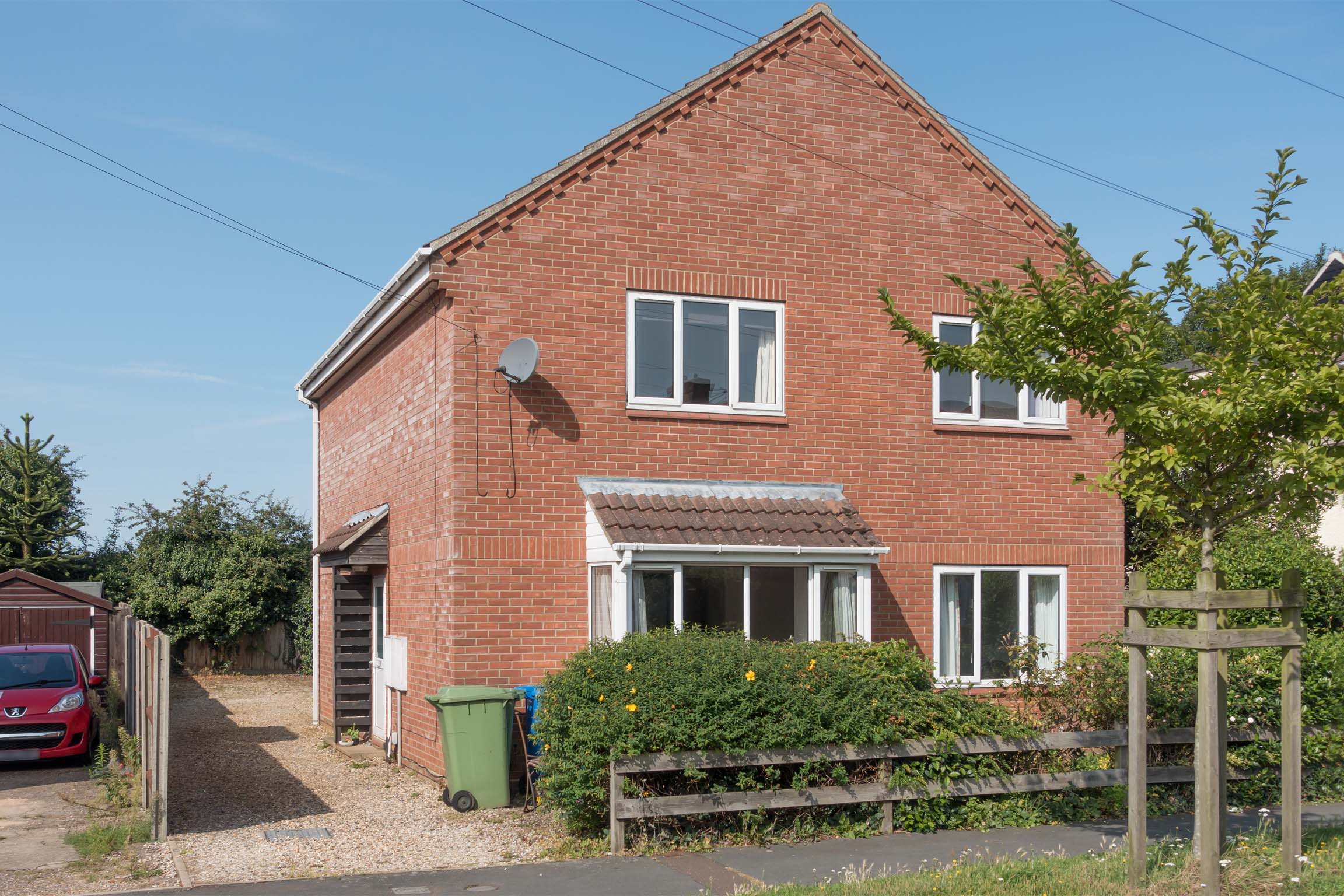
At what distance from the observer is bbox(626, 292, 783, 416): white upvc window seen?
13.4 meters

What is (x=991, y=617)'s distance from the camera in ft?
47.4

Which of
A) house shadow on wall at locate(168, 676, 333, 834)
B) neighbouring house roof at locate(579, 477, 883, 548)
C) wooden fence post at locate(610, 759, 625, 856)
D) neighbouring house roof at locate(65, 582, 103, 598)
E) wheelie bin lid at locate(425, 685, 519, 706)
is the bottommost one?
house shadow on wall at locate(168, 676, 333, 834)

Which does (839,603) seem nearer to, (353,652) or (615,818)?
(615,818)

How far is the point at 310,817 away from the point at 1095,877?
7034 mm

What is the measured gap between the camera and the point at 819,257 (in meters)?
14.1

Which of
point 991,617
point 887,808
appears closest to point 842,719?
point 887,808

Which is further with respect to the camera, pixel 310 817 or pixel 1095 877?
pixel 310 817

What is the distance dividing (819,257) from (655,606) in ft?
14.8

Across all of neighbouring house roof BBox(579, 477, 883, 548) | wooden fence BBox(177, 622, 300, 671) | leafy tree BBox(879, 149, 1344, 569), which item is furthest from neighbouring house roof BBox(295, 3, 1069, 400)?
wooden fence BBox(177, 622, 300, 671)

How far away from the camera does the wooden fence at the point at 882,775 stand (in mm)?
9609

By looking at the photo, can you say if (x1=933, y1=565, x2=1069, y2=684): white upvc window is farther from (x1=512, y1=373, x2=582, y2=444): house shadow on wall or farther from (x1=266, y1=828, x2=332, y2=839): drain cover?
(x1=266, y1=828, x2=332, y2=839): drain cover

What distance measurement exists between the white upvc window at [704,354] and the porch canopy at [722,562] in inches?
38.0

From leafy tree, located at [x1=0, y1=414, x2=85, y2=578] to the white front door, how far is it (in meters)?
18.4

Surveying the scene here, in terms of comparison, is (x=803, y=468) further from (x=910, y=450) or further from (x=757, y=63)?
(x=757, y=63)
